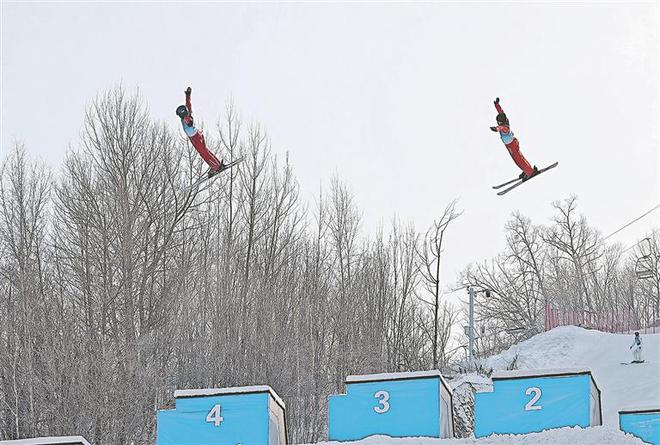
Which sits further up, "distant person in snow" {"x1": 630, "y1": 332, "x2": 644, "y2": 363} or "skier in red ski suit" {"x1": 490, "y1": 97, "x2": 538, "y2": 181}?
"skier in red ski suit" {"x1": 490, "y1": 97, "x2": 538, "y2": 181}

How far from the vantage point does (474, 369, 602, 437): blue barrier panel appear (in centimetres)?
1031

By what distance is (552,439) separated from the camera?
897 cm

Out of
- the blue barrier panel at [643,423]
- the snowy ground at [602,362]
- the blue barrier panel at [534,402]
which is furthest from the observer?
the snowy ground at [602,362]

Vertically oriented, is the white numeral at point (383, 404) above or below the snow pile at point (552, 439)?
above

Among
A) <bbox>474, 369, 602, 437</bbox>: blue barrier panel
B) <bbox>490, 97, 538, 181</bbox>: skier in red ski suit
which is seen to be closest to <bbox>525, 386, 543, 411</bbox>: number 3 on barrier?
<bbox>474, 369, 602, 437</bbox>: blue barrier panel

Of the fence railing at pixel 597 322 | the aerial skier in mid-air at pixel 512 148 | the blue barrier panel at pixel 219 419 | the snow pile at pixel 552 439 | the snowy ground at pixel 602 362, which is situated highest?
the aerial skier in mid-air at pixel 512 148

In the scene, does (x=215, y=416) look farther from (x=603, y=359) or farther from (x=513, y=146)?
(x=603, y=359)

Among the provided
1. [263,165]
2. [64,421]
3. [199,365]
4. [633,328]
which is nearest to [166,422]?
[64,421]

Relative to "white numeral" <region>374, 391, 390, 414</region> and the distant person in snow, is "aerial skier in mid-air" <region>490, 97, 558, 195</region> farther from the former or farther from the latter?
the distant person in snow

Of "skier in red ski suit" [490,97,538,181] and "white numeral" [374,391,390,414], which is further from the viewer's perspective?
"skier in red ski suit" [490,97,538,181]

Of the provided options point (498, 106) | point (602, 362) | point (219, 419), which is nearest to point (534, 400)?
point (219, 419)

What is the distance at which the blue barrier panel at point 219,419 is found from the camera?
32.2ft

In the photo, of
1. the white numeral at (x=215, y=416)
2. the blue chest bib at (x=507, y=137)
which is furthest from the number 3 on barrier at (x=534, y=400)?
the blue chest bib at (x=507, y=137)

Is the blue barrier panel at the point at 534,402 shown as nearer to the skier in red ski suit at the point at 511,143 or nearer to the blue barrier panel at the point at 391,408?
the blue barrier panel at the point at 391,408
